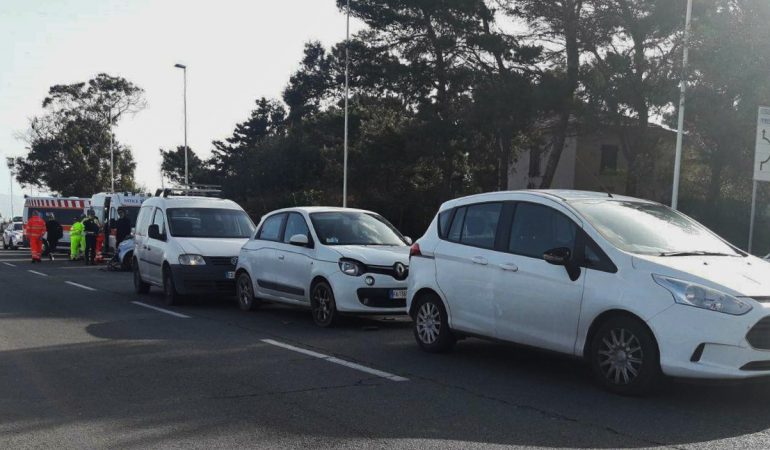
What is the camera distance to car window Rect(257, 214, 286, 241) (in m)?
12.8

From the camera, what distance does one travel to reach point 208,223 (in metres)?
15.2

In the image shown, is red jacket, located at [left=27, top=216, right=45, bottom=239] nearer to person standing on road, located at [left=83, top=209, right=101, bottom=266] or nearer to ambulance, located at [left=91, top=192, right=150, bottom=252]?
ambulance, located at [left=91, top=192, right=150, bottom=252]

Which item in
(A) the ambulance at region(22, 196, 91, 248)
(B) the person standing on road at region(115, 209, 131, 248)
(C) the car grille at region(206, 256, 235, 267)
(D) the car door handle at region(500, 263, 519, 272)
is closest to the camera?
(D) the car door handle at region(500, 263, 519, 272)

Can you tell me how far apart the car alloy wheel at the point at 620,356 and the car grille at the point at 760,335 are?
844 millimetres

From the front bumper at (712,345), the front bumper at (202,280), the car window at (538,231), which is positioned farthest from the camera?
the front bumper at (202,280)

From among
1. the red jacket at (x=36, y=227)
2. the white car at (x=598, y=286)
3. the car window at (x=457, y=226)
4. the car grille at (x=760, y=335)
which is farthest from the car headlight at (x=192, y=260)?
the red jacket at (x=36, y=227)

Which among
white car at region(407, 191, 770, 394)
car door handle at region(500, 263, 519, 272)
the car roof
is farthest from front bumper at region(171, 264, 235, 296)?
car door handle at region(500, 263, 519, 272)

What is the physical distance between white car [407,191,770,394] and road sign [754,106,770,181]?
→ 5611 mm

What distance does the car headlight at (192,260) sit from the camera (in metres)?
14.0

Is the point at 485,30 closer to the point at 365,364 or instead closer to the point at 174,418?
the point at 365,364

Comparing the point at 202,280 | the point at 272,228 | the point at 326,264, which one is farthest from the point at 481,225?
the point at 202,280

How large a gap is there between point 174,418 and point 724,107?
1785 cm

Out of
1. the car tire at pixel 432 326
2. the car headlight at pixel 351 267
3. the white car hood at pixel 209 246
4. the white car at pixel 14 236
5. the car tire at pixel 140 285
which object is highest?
the car headlight at pixel 351 267

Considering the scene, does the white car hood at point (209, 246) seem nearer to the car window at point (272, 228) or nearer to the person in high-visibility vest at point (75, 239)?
the car window at point (272, 228)
